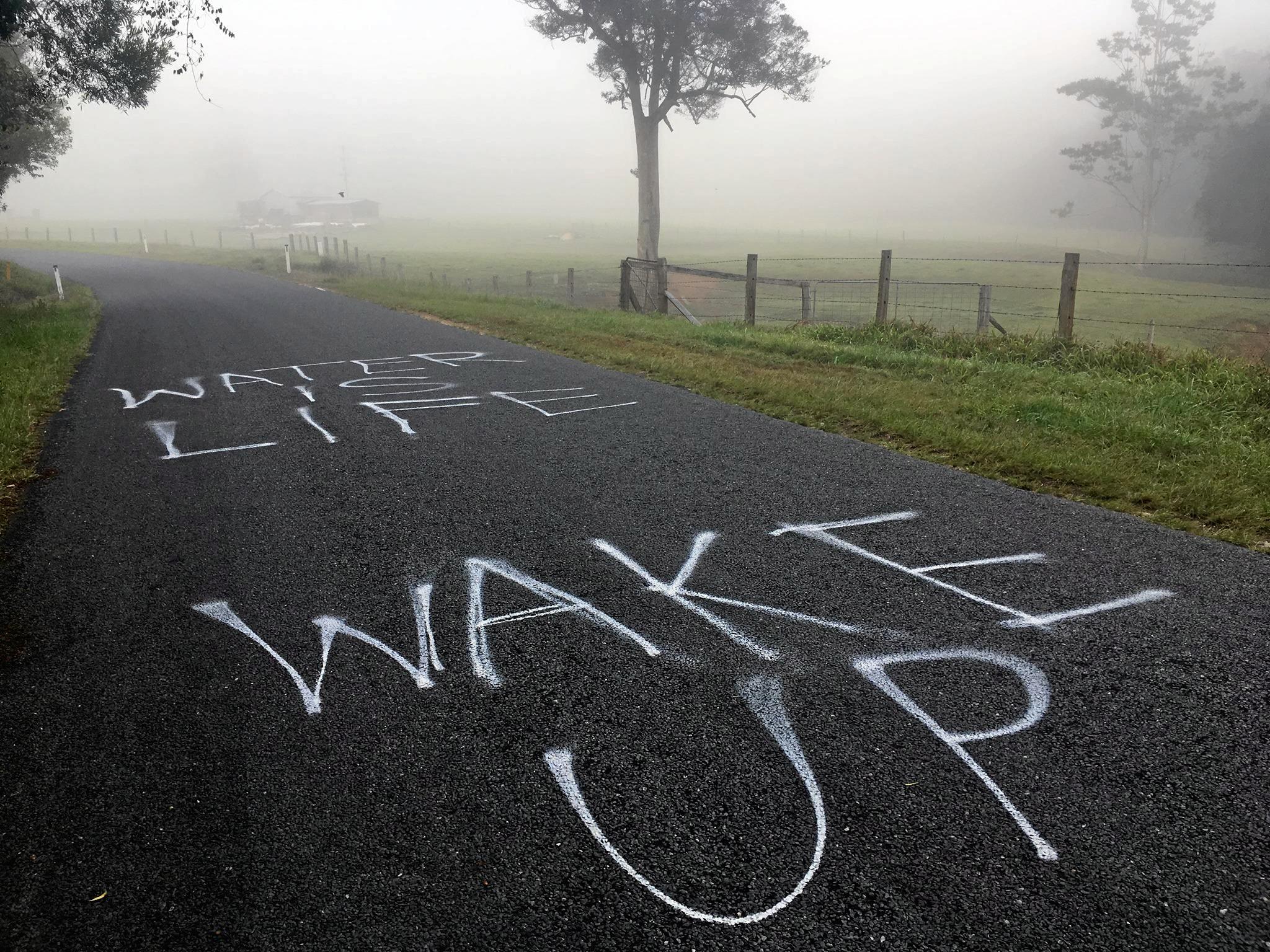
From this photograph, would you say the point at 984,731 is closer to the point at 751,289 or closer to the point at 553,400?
the point at 553,400

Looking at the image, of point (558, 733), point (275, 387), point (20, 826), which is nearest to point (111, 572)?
point (20, 826)

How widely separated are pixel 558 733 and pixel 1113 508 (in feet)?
13.1

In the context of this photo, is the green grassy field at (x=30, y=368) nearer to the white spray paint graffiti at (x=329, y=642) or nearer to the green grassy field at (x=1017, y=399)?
the white spray paint graffiti at (x=329, y=642)

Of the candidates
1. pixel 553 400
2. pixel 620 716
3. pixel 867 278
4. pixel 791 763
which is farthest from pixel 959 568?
pixel 867 278

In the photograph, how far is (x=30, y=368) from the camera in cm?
961

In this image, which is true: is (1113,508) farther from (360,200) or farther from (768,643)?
(360,200)

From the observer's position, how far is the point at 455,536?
4.64m

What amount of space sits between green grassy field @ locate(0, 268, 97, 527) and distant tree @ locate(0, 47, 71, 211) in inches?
183

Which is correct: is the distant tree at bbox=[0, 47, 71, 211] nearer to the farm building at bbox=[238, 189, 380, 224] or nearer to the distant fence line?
the distant fence line

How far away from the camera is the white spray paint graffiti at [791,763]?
2162mm

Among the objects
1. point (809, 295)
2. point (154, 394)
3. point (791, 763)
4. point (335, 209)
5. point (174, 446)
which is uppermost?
point (335, 209)

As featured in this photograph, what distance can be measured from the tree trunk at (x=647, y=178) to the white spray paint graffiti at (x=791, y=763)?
25.6 meters

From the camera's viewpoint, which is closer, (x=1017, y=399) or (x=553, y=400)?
(x=1017, y=399)

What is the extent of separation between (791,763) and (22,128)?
102 ft
